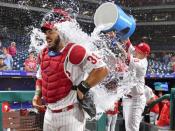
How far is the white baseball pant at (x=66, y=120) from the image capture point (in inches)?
115

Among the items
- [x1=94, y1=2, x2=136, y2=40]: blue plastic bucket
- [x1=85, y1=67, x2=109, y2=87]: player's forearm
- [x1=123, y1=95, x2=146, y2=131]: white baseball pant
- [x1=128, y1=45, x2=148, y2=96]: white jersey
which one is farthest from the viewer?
[x1=123, y1=95, x2=146, y2=131]: white baseball pant

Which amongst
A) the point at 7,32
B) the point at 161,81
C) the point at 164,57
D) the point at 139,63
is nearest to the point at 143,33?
the point at 164,57

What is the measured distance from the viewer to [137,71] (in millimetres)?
5332

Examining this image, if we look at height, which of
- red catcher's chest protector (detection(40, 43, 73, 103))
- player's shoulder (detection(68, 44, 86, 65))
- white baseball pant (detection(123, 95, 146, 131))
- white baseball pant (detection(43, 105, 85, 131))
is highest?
player's shoulder (detection(68, 44, 86, 65))

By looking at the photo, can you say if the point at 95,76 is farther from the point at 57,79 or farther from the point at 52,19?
the point at 52,19

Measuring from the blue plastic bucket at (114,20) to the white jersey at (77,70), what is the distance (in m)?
1.51

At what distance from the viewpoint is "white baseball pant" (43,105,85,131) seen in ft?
9.62

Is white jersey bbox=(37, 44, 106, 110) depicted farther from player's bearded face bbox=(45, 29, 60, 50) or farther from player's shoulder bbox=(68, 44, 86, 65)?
player's bearded face bbox=(45, 29, 60, 50)

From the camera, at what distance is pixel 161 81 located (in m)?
14.8

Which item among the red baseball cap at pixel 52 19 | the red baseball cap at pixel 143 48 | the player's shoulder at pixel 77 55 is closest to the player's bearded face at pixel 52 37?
the red baseball cap at pixel 52 19

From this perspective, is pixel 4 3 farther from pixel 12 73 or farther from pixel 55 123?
pixel 55 123

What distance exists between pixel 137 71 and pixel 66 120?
260cm

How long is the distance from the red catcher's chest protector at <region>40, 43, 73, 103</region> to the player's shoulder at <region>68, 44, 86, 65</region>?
55 mm

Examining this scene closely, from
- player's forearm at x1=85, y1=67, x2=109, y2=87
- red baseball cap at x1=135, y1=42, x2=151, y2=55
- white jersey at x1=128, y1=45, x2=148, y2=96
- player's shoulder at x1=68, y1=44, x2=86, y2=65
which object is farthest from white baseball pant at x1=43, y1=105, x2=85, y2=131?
red baseball cap at x1=135, y1=42, x2=151, y2=55
